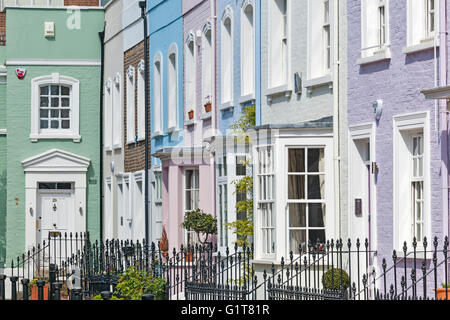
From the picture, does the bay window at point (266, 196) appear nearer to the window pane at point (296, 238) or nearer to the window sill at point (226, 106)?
the window pane at point (296, 238)

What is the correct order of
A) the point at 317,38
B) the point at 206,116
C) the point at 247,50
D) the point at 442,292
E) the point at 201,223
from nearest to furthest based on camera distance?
the point at 442,292, the point at 317,38, the point at 247,50, the point at 201,223, the point at 206,116

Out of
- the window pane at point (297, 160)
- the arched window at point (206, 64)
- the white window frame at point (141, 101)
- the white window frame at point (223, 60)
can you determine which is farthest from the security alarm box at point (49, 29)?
the window pane at point (297, 160)

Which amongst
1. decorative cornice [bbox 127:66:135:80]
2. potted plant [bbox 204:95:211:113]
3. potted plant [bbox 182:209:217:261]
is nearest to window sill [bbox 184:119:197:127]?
potted plant [bbox 204:95:211:113]

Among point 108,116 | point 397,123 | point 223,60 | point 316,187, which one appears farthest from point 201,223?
point 108,116

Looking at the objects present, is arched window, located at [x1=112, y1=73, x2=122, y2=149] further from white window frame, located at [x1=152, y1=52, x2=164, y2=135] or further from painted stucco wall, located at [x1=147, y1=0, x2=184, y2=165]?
white window frame, located at [x1=152, y1=52, x2=164, y2=135]

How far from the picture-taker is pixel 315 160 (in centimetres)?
1844

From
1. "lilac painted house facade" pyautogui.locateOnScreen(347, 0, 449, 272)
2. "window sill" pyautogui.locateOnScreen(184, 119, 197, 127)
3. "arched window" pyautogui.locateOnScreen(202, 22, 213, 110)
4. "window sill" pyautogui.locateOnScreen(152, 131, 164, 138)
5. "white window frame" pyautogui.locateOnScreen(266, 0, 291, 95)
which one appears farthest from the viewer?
"window sill" pyautogui.locateOnScreen(152, 131, 164, 138)

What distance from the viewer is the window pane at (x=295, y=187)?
18.6m

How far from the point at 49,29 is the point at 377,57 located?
67.3ft

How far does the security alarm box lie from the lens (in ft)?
116

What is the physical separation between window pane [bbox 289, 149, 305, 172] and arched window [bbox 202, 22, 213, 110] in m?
6.54

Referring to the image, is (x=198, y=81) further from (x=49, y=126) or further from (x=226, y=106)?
(x=49, y=126)

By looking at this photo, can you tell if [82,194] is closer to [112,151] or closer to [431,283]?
[112,151]

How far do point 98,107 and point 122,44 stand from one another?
303cm
